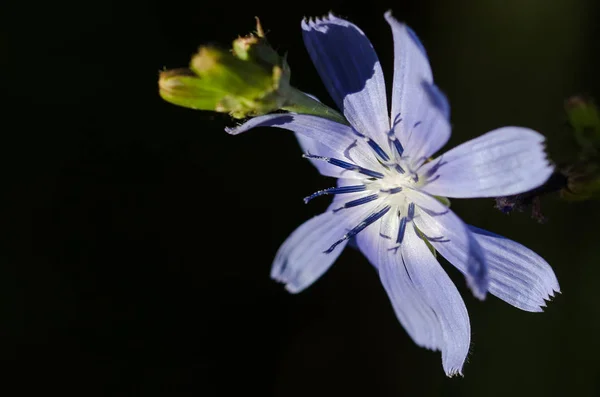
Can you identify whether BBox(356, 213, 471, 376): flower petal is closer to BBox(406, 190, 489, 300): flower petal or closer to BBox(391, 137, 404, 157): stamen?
BBox(406, 190, 489, 300): flower petal

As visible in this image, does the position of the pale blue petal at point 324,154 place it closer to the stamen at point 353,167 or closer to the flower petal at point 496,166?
the stamen at point 353,167

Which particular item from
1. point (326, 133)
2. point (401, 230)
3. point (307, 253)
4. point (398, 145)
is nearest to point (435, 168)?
point (398, 145)

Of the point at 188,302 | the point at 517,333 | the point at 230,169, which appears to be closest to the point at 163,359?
the point at 188,302

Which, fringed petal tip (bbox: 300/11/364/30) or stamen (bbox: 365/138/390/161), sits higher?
fringed petal tip (bbox: 300/11/364/30)

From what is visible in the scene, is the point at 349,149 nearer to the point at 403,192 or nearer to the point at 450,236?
the point at 403,192

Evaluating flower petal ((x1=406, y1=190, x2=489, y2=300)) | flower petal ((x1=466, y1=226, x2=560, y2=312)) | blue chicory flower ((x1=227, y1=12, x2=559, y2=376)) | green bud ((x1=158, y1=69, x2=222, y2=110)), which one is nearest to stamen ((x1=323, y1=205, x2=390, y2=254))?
blue chicory flower ((x1=227, y1=12, x2=559, y2=376))

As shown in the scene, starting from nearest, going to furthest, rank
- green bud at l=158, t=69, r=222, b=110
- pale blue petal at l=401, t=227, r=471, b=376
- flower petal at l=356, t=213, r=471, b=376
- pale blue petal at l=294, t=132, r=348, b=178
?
green bud at l=158, t=69, r=222, b=110, flower petal at l=356, t=213, r=471, b=376, pale blue petal at l=401, t=227, r=471, b=376, pale blue petal at l=294, t=132, r=348, b=178
